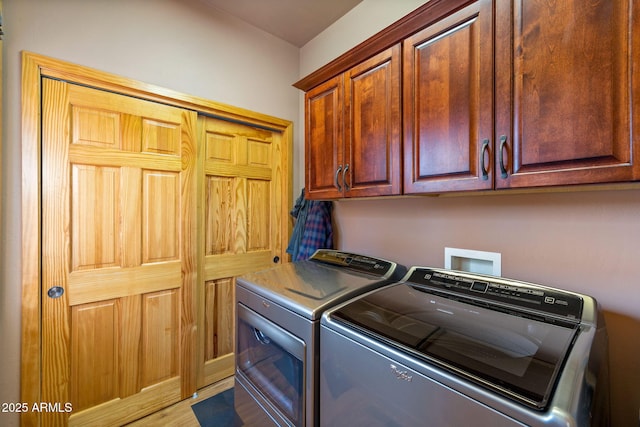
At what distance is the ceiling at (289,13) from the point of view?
6.05 ft

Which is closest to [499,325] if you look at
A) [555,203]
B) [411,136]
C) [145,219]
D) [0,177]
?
[555,203]

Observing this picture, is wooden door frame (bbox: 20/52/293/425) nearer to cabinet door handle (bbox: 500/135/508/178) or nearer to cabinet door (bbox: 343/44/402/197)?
cabinet door (bbox: 343/44/402/197)

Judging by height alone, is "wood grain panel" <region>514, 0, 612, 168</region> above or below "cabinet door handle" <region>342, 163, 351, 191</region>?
above

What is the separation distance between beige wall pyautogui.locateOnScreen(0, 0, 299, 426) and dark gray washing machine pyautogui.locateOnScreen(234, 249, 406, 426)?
112 cm

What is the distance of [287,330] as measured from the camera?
1.09m

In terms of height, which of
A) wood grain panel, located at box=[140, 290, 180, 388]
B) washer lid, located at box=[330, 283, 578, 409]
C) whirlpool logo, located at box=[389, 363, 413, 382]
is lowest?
wood grain panel, located at box=[140, 290, 180, 388]

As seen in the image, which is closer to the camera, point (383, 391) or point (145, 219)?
point (383, 391)

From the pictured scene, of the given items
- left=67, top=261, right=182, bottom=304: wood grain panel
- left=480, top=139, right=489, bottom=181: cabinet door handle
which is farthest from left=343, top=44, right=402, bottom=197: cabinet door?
left=67, top=261, right=182, bottom=304: wood grain panel

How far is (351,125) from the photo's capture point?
1.43 metres

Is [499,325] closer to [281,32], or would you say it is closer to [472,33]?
[472,33]

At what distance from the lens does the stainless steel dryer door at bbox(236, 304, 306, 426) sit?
1.04m

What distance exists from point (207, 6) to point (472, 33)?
1832mm

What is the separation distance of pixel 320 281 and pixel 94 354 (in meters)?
1.44

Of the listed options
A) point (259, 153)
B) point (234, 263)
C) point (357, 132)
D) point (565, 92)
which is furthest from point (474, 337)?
point (259, 153)
